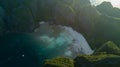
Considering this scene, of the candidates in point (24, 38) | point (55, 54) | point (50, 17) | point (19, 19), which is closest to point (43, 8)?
point (50, 17)

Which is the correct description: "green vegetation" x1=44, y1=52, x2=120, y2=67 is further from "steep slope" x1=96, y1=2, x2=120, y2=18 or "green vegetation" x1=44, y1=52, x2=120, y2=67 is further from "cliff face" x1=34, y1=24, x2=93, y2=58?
"steep slope" x1=96, y1=2, x2=120, y2=18

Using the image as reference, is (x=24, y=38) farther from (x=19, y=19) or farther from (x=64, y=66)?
(x=64, y=66)

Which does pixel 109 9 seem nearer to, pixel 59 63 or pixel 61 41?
→ pixel 61 41

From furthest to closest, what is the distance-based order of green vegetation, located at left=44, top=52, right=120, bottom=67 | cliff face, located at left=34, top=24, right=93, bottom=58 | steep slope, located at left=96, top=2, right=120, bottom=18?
steep slope, located at left=96, top=2, right=120, bottom=18 < cliff face, located at left=34, top=24, right=93, bottom=58 < green vegetation, located at left=44, top=52, right=120, bottom=67

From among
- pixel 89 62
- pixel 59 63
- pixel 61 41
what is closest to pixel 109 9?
pixel 61 41

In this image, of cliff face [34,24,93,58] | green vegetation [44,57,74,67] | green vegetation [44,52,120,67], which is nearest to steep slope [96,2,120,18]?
cliff face [34,24,93,58]

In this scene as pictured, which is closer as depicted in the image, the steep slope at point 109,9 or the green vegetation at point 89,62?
the green vegetation at point 89,62

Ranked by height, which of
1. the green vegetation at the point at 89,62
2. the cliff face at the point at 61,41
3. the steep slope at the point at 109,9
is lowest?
the green vegetation at the point at 89,62

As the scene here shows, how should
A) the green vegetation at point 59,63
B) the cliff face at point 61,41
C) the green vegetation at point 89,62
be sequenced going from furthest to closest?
1. the cliff face at point 61,41
2. the green vegetation at point 89,62
3. the green vegetation at point 59,63

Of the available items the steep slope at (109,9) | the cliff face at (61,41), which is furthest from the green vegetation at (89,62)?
the steep slope at (109,9)

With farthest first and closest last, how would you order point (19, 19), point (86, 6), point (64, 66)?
point (86, 6), point (19, 19), point (64, 66)

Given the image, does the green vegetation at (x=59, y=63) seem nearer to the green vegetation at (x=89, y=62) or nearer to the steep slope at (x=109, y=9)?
the green vegetation at (x=89, y=62)
